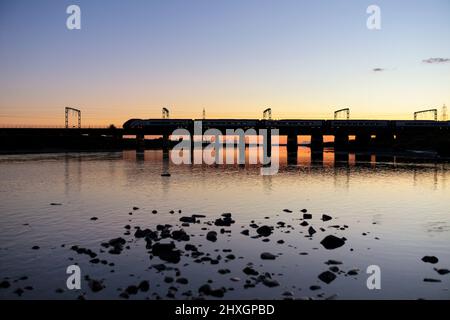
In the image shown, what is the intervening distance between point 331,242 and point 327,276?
203 inches

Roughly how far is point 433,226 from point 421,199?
46.6 ft

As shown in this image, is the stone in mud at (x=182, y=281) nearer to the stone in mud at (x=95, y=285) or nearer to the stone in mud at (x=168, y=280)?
the stone in mud at (x=168, y=280)

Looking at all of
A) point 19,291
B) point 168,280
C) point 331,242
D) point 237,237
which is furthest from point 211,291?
point 331,242

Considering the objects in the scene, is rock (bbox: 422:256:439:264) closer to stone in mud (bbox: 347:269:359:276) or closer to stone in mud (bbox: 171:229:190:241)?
stone in mud (bbox: 347:269:359:276)

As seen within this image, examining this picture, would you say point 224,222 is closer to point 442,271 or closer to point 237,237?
point 237,237

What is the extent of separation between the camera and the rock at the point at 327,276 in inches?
607

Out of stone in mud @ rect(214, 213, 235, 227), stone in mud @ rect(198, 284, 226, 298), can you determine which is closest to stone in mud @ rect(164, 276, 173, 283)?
stone in mud @ rect(198, 284, 226, 298)

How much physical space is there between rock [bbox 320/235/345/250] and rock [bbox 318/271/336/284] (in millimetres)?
4458

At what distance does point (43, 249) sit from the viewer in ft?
63.7

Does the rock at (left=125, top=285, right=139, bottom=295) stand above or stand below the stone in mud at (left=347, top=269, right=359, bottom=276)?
above

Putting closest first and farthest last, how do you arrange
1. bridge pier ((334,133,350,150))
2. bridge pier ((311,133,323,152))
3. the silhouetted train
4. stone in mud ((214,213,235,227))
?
stone in mud ((214,213,235,227))
the silhouetted train
bridge pier ((334,133,350,150))
bridge pier ((311,133,323,152))

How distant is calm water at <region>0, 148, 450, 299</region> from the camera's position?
14820mm

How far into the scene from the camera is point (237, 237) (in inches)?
867
